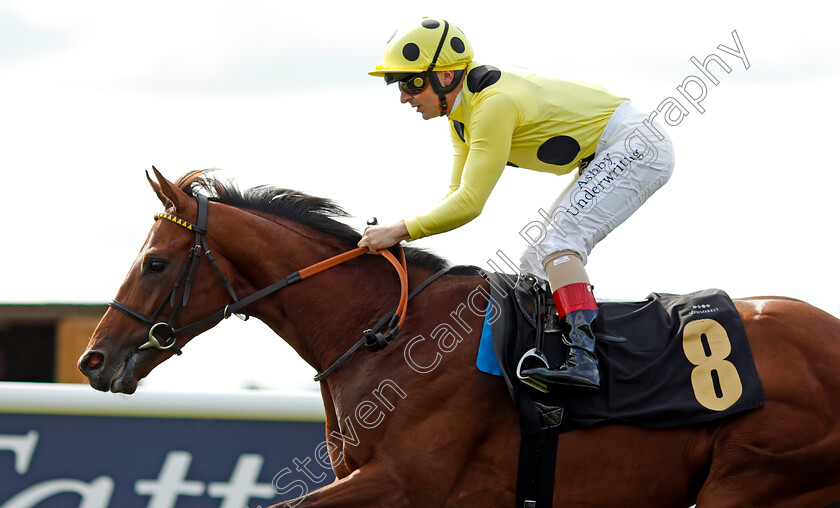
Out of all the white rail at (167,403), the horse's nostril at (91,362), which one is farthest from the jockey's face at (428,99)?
the white rail at (167,403)

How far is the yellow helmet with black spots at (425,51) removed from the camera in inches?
134

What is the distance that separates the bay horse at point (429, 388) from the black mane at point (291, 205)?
0.34 ft

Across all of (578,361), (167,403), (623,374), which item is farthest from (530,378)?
(167,403)

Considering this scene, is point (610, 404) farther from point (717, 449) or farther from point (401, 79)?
point (401, 79)

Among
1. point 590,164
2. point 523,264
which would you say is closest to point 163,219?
point 523,264

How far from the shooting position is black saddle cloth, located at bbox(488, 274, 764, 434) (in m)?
3.12

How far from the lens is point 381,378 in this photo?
10.6ft

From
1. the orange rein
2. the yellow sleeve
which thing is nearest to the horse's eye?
the orange rein

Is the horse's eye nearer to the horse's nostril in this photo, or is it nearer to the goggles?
the horse's nostril

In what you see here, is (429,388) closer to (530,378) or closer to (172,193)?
(530,378)

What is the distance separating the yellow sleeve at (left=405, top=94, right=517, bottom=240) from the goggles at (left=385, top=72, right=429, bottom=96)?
0.27 metres

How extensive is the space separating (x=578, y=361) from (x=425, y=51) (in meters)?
1.31

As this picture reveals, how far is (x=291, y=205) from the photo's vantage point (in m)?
3.60

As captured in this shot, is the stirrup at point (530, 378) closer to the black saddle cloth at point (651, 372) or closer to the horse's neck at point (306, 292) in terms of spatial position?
the black saddle cloth at point (651, 372)
